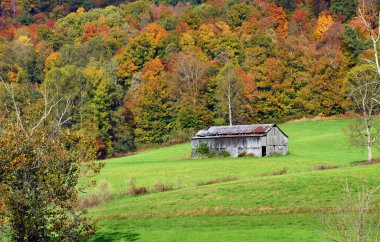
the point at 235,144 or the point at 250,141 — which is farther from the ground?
the point at 250,141

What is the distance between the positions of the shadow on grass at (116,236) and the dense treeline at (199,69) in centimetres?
6010

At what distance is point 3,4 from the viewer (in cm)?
19500

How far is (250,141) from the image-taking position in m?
80.2

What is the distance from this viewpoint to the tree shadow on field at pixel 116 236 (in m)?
33.7

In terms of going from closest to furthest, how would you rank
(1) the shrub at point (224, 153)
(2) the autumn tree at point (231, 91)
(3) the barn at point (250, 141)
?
(3) the barn at point (250, 141)
(1) the shrub at point (224, 153)
(2) the autumn tree at point (231, 91)

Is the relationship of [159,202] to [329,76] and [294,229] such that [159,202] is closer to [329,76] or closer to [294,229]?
[294,229]

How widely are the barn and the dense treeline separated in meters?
19.5

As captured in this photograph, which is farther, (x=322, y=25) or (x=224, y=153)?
(x=322, y=25)

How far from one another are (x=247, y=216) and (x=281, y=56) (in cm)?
7782

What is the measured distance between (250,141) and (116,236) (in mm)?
47142

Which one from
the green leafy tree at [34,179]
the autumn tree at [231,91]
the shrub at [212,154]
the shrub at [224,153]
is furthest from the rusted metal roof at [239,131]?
the green leafy tree at [34,179]

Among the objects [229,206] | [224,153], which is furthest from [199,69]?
[229,206]

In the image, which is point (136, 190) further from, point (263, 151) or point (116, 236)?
point (263, 151)

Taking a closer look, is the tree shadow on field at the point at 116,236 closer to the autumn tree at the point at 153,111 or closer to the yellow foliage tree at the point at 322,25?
the autumn tree at the point at 153,111
